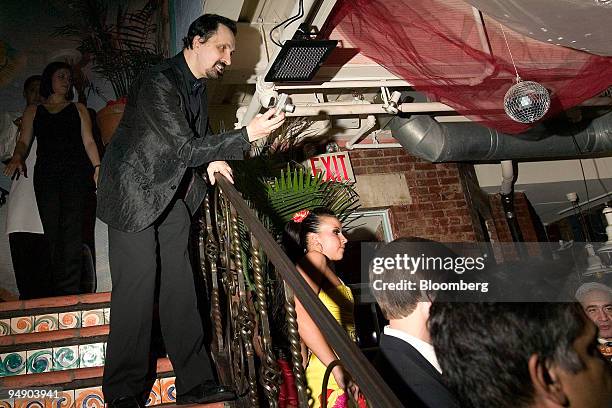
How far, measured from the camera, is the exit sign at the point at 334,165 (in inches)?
224

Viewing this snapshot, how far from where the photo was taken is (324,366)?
7.59 feet

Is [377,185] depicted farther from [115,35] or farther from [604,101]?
[115,35]

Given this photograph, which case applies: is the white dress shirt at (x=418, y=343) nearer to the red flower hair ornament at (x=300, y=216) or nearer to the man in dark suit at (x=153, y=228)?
the man in dark suit at (x=153, y=228)

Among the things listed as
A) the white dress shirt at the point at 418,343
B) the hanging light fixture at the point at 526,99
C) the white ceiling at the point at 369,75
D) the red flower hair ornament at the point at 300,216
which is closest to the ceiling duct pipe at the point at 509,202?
the white ceiling at the point at 369,75

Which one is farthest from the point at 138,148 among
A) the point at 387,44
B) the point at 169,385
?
the point at 387,44

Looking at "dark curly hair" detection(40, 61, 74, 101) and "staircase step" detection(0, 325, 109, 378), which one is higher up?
"dark curly hair" detection(40, 61, 74, 101)

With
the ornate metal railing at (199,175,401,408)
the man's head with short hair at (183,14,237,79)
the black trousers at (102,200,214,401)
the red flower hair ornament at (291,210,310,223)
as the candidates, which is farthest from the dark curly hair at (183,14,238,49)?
the red flower hair ornament at (291,210,310,223)

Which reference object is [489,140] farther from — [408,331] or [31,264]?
[31,264]

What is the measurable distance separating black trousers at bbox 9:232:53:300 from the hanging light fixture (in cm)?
424

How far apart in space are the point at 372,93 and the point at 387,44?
7.30 feet

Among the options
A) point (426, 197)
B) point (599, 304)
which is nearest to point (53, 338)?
point (599, 304)

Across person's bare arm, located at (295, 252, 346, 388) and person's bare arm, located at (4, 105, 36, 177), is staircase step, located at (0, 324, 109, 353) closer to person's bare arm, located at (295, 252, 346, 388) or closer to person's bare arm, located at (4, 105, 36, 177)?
person's bare arm, located at (295, 252, 346, 388)

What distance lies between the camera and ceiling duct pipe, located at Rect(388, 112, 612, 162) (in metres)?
5.08

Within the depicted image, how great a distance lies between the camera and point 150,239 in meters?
2.22
